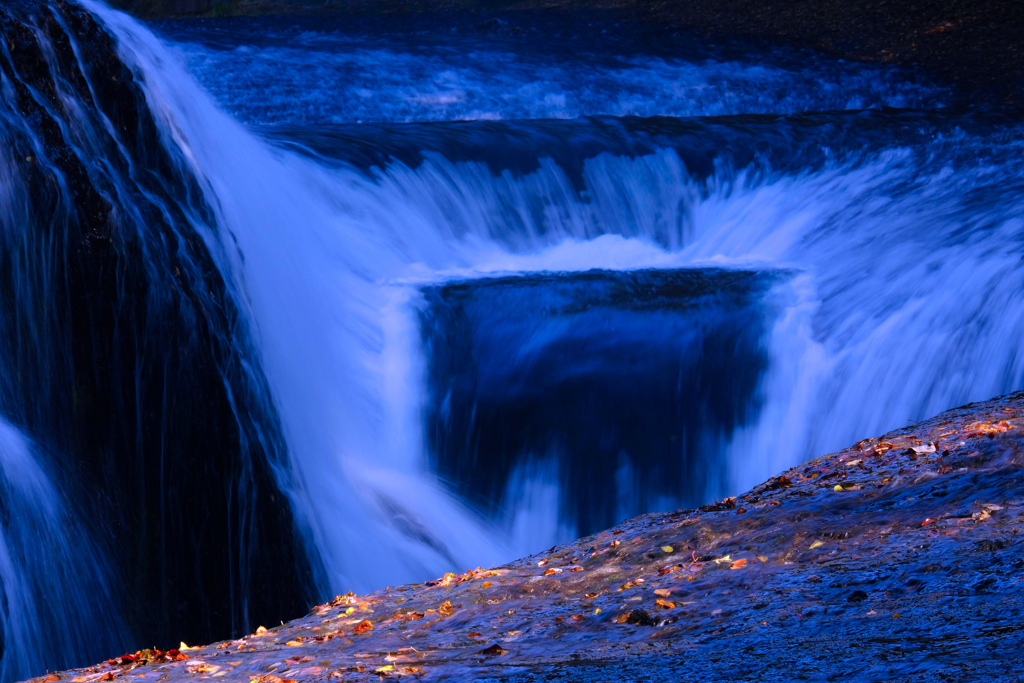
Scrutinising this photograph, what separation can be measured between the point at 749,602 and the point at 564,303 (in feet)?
12.7

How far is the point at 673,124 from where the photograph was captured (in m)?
9.62

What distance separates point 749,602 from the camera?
9.27ft

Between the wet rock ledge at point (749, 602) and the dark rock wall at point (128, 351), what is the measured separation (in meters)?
0.87

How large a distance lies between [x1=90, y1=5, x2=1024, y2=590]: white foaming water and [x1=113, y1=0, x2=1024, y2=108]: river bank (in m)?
3.01

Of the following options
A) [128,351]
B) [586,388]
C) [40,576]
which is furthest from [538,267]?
[40,576]

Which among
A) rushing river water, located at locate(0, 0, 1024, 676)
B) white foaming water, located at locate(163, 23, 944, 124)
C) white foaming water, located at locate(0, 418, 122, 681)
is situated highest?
white foaming water, located at locate(163, 23, 944, 124)

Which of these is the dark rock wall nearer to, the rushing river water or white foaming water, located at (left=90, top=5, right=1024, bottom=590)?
the rushing river water

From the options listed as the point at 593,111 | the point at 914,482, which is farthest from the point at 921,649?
the point at 593,111

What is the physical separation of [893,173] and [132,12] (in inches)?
441

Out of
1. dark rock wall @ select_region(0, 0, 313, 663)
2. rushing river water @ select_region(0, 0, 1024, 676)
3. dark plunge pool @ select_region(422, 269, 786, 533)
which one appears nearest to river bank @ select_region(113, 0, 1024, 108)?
rushing river water @ select_region(0, 0, 1024, 676)

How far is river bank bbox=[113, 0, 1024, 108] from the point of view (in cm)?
1153

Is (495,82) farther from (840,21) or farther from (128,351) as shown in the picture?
(128,351)

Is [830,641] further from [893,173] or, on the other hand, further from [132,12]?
[132,12]

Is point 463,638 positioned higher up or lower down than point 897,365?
lower down
